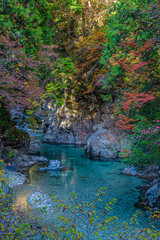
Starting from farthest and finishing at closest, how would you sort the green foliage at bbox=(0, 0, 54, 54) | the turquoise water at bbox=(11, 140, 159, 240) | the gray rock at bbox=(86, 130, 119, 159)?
the gray rock at bbox=(86, 130, 119, 159)
the green foliage at bbox=(0, 0, 54, 54)
the turquoise water at bbox=(11, 140, 159, 240)

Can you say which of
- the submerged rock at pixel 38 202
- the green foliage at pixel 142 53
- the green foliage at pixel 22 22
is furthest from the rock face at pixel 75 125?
the submerged rock at pixel 38 202

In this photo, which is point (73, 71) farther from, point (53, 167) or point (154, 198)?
point (154, 198)

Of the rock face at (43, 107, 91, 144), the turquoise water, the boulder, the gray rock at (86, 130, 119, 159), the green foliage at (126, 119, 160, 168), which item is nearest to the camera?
the green foliage at (126, 119, 160, 168)

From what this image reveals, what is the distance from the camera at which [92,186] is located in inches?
388

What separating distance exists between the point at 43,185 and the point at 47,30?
8430 millimetres

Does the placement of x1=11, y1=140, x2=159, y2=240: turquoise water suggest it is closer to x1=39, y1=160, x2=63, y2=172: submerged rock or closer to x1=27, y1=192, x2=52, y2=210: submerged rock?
x1=27, y1=192, x2=52, y2=210: submerged rock

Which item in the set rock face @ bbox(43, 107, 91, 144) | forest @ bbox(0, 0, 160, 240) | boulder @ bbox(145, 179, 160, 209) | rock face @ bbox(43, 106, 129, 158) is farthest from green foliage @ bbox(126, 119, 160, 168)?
rock face @ bbox(43, 107, 91, 144)

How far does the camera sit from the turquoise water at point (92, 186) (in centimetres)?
699

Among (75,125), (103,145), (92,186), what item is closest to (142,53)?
(92,186)

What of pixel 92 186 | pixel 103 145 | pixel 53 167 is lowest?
pixel 92 186

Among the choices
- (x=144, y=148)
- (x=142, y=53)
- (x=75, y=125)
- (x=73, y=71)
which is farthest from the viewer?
(x=75, y=125)

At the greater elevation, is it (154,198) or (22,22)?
(22,22)

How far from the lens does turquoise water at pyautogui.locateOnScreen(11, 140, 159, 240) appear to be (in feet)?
22.9

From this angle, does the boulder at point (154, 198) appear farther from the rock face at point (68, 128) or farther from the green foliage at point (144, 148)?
the rock face at point (68, 128)
